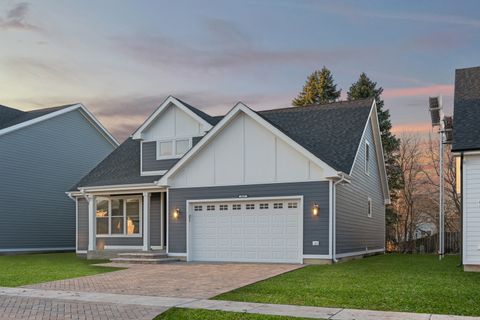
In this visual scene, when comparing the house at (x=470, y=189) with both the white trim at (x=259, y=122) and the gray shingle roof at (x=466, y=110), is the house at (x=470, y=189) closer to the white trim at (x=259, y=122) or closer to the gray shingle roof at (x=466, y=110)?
the gray shingle roof at (x=466, y=110)

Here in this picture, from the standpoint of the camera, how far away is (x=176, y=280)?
13.7 metres

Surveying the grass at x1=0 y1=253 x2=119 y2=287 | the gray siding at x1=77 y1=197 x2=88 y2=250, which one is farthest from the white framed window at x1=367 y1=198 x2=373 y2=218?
the gray siding at x1=77 y1=197 x2=88 y2=250

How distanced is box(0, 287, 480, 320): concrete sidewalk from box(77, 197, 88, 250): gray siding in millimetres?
12196

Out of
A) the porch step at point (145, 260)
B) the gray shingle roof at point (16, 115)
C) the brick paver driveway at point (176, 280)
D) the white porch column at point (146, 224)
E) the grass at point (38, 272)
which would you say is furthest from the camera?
the gray shingle roof at point (16, 115)

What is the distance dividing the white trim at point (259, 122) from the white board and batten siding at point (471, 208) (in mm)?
4085

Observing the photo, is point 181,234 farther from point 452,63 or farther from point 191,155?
point 452,63

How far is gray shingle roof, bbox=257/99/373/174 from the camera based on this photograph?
19359 mm

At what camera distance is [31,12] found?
719 inches

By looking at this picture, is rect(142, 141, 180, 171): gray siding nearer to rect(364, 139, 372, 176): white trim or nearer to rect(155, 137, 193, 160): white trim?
rect(155, 137, 193, 160): white trim

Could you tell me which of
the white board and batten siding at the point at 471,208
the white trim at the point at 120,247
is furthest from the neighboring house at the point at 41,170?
the white board and batten siding at the point at 471,208

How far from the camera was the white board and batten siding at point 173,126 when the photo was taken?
71.7 feet

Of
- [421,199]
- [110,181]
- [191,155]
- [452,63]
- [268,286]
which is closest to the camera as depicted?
[268,286]

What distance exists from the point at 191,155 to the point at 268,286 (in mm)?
8513

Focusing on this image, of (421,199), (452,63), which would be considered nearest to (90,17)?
(452,63)
